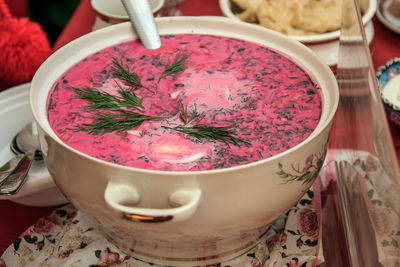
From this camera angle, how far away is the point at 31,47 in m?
1.11

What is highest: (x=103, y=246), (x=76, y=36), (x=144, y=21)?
(x=144, y=21)

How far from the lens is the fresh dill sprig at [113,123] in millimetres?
624

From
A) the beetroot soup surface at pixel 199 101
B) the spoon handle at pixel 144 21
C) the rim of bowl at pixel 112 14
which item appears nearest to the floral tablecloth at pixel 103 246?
the beetroot soup surface at pixel 199 101

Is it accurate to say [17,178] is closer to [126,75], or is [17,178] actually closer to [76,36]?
[126,75]

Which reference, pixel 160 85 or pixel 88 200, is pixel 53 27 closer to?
pixel 160 85

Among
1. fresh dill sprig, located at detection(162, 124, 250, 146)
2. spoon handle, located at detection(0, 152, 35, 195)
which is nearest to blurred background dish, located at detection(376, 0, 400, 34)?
fresh dill sprig, located at detection(162, 124, 250, 146)

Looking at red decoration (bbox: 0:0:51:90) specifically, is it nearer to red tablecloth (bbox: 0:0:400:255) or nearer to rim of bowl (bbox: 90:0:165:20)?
red tablecloth (bbox: 0:0:400:255)

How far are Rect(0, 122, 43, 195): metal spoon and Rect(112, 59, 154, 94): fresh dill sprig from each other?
0.20 meters

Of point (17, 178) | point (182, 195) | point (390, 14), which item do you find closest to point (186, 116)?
point (182, 195)

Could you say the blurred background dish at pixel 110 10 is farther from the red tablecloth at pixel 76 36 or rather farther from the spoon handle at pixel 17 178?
the spoon handle at pixel 17 178

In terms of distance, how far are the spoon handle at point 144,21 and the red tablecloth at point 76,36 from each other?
0.33 m

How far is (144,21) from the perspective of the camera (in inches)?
31.6

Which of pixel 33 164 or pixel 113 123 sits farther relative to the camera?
pixel 33 164

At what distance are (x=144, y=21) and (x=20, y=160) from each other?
29cm
